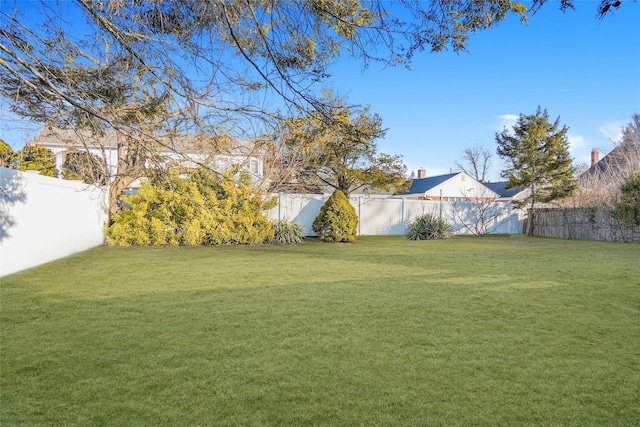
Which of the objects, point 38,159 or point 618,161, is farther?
point 618,161

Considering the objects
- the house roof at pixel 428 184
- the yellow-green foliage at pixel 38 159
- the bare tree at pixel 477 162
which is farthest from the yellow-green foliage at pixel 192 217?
the bare tree at pixel 477 162

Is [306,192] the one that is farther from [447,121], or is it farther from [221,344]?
[221,344]

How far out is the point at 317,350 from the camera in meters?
3.61

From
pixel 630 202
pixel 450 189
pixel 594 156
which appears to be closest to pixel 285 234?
pixel 630 202

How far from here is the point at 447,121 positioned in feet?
49.4

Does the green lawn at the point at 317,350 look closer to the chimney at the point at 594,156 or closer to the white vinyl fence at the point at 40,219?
the white vinyl fence at the point at 40,219

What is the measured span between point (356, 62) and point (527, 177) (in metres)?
17.9

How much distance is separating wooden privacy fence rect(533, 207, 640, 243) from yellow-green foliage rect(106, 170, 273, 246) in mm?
12470

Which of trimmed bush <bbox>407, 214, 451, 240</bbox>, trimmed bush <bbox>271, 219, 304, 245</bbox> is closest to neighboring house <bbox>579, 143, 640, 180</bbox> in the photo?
trimmed bush <bbox>407, 214, 451, 240</bbox>

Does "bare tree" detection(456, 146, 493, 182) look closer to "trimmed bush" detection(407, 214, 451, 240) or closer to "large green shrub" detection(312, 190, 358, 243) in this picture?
"trimmed bush" detection(407, 214, 451, 240)

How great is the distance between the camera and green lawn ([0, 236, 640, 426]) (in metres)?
2.58

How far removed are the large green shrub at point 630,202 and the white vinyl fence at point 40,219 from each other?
16.9 meters

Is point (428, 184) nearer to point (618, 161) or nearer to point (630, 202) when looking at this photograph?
point (618, 161)

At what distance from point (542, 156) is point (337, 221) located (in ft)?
35.2
